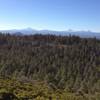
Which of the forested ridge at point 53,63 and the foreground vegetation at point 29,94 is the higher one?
the foreground vegetation at point 29,94

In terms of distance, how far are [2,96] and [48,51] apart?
129114mm

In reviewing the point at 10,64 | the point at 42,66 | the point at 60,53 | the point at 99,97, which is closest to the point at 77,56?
the point at 60,53

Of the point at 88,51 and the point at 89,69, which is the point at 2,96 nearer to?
the point at 89,69

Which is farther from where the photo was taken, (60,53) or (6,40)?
(6,40)

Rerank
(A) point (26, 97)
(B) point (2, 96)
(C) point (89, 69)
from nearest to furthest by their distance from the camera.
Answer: (B) point (2, 96)
(A) point (26, 97)
(C) point (89, 69)

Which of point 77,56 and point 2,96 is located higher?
point 2,96

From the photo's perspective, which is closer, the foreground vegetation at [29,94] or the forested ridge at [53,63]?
the foreground vegetation at [29,94]

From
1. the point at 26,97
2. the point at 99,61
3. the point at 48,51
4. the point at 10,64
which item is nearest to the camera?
the point at 26,97

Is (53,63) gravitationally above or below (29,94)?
below

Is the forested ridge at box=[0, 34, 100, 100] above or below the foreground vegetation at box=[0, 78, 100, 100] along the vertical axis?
below

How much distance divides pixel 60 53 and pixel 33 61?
32.3 meters

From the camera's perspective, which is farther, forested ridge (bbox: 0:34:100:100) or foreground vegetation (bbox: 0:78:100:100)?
forested ridge (bbox: 0:34:100:100)

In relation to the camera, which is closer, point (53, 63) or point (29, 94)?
point (29, 94)

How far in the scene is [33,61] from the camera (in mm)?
122000
